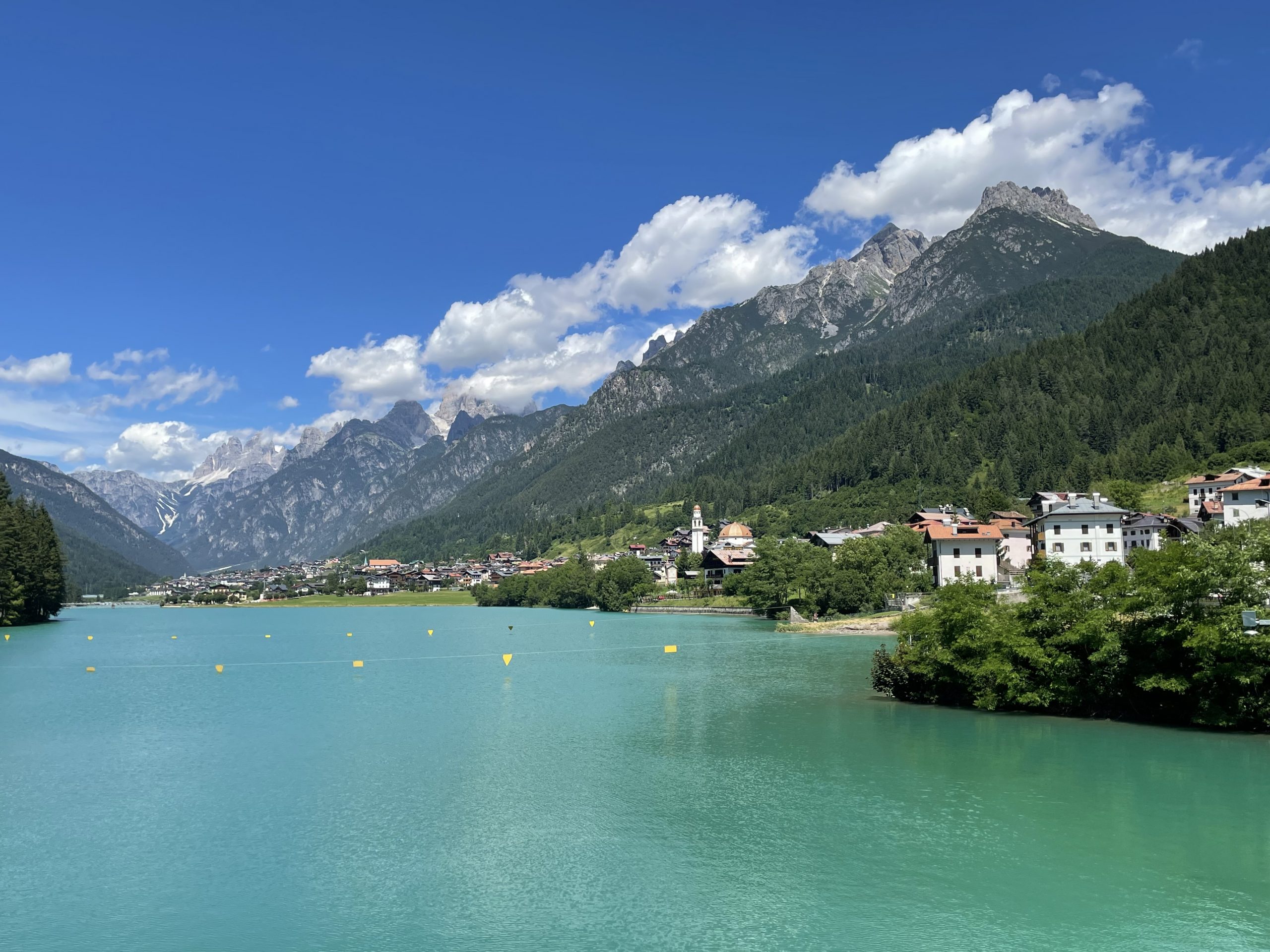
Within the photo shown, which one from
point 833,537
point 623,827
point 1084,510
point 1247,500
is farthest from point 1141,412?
point 623,827

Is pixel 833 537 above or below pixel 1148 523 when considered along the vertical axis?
below

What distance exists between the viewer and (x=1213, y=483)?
124 meters

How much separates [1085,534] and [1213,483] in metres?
24.5

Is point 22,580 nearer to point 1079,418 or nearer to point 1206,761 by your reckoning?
point 1206,761

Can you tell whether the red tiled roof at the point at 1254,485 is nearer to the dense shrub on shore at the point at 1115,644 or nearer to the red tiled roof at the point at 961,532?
the red tiled roof at the point at 961,532

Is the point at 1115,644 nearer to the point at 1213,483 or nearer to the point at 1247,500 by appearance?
the point at 1247,500

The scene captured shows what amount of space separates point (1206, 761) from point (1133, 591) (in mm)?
8879

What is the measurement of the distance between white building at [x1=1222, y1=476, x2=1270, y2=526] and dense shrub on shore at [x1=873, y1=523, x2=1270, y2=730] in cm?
6874

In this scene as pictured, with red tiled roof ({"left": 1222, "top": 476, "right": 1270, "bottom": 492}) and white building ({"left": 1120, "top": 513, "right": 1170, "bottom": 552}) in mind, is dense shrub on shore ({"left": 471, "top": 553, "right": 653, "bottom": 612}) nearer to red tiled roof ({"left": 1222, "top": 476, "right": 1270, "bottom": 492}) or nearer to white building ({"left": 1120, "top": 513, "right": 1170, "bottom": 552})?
white building ({"left": 1120, "top": 513, "right": 1170, "bottom": 552})

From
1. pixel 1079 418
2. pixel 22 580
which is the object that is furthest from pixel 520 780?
pixel 1079 418

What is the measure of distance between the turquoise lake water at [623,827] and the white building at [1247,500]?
251 ft

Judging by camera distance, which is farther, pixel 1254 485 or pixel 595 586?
pixel 595 586

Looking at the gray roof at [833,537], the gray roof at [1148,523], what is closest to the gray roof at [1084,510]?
the gray roof at [1148,523]

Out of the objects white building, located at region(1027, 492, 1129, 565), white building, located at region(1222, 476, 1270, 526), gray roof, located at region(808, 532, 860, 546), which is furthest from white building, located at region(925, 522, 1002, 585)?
Answer: white building, located at region(1222, 476, 1270, 526)
